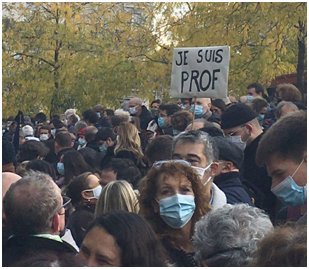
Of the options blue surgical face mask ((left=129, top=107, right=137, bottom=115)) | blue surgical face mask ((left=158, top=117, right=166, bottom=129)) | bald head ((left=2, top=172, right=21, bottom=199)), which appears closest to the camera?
bald head ((left=2, top=172, right=21, bottom=199))

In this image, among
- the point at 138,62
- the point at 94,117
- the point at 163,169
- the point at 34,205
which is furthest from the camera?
the point at 138,62

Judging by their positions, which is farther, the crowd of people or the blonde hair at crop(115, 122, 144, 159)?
the blonde hair at crop(115, 122, 144, 159)

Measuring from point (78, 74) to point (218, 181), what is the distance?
20.8 m

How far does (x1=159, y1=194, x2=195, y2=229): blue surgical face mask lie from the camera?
184 inches

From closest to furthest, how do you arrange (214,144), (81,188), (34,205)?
(34,205) → (214,144) → (81,188)

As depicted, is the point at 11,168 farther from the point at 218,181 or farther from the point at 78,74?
the point at 78,74

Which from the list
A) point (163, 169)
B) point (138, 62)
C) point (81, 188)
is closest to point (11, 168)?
point (81, 188)

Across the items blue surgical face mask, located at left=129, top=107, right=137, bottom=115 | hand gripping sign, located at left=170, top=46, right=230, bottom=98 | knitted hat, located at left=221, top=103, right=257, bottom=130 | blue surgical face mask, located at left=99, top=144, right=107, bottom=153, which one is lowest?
blue surgical face mask, located at left=99, top=144, right=107, bottom=153

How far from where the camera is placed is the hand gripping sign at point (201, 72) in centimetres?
830

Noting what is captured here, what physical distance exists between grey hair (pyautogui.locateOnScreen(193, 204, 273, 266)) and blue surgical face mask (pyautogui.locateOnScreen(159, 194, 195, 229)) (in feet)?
2.61

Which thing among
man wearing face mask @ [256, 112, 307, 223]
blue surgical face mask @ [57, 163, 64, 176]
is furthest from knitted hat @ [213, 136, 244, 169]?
blue surgical face mask @ [57, 163, 64, 176]

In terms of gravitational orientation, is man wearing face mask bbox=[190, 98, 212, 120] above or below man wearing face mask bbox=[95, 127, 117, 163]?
above

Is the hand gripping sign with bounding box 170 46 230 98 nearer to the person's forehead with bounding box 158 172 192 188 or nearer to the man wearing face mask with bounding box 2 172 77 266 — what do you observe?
the person's forehead with bounding box 158 172 192 188

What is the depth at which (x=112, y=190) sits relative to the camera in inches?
211
